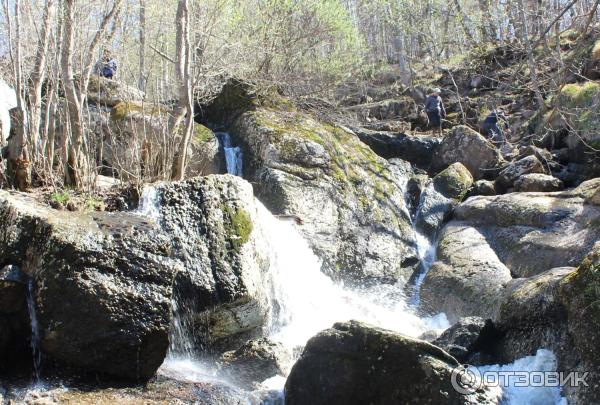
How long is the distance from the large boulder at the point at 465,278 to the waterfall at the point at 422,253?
1.03ft

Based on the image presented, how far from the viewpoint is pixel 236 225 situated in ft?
23.9

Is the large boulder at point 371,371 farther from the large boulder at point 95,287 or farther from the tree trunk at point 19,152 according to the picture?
the tree trunk at point 19,152

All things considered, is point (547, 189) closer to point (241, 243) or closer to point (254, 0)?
point (241, 243)

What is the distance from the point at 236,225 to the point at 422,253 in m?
5.30

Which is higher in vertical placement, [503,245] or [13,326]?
[13,326]

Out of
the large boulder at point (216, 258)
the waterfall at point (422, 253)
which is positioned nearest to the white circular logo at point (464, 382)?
the large boulder at point (216, 258)

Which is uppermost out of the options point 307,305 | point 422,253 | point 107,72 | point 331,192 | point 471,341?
point 107,72

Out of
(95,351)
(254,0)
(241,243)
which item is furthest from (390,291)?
(254,0)

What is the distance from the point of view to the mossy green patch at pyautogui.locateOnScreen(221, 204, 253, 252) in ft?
23.4

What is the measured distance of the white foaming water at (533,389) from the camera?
532cm

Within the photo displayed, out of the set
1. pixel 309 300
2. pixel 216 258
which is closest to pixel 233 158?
pixel 309 300

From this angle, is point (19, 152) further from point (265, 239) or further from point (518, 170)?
point (518, 170)

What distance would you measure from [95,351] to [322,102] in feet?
37.4

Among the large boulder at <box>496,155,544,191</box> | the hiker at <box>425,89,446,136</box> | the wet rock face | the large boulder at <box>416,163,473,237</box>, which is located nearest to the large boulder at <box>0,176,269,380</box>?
the wet rock face
